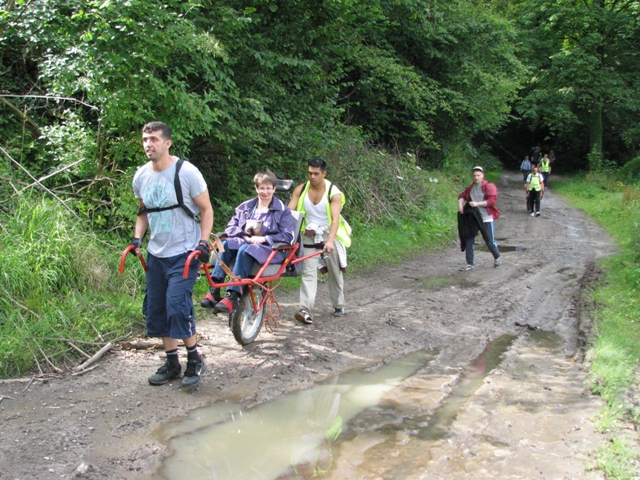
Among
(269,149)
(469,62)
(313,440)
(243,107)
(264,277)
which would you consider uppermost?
(469,62)

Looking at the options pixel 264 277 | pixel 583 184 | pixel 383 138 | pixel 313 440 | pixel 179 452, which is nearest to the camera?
pixel 179 452

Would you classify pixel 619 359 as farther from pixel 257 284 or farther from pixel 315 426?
pixel 257 284

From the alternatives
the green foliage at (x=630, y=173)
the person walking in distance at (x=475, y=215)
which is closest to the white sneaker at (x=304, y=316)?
the person walking in distance at (x=475, y=215)

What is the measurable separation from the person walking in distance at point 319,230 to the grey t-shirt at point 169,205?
2.31m

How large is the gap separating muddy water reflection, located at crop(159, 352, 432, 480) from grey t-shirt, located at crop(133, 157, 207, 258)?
1.32 meters

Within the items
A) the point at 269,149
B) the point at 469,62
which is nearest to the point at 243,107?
the point at 269,149

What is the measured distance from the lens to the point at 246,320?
6160 mm

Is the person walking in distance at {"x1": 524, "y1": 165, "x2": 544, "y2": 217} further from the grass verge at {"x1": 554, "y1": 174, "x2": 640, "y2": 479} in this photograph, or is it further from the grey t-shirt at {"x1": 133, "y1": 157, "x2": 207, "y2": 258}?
the grey t-shirt at {"x1": 133, "y1": 157, "x2": 207, "y2": 258}

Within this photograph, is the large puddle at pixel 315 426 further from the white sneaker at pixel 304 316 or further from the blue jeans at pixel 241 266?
the white sneaker at pixel 304 316

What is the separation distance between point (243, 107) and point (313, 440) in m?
6.18

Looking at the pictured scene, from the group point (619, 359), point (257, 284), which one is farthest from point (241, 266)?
point (619, 359)

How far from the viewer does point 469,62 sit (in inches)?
808

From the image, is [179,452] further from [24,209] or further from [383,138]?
[383,138]

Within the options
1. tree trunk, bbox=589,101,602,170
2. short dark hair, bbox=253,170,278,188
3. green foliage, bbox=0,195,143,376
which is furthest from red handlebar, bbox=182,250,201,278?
tree trunk, bbox=589,101,602,170
